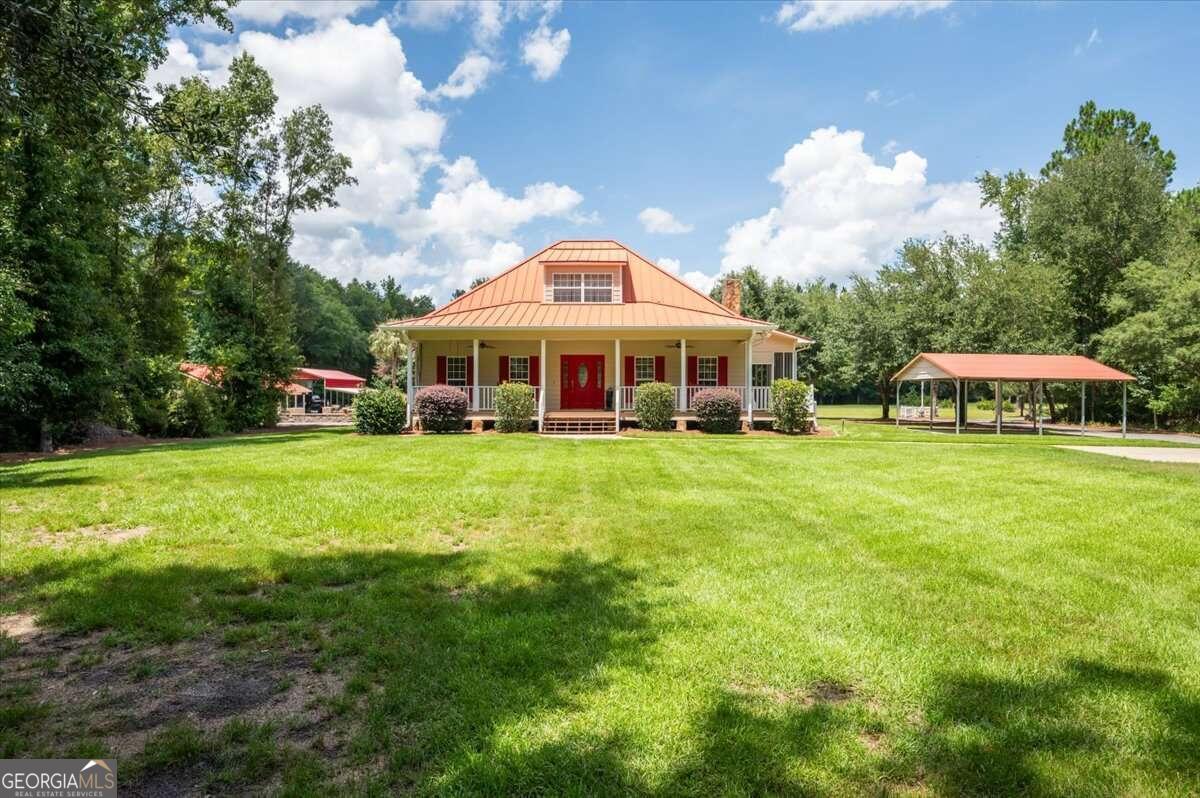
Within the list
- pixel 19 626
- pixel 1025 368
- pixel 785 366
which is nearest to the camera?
pixel 19 626

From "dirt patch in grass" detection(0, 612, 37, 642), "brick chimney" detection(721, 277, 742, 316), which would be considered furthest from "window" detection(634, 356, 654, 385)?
"dirt patch in grass" detection(0, 612, 37, 642)

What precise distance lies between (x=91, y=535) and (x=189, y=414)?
17.1 m

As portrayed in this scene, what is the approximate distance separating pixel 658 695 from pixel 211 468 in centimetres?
962

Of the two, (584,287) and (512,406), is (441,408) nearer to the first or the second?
(512,406)

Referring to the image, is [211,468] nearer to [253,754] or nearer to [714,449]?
[253,754]

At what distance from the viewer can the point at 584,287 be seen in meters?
22.6

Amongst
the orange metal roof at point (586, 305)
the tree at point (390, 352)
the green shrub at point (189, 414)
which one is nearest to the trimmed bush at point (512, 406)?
the orange metal roof at point (586, 305)

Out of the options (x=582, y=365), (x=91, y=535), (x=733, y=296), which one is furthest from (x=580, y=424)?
(x=91, y=535)

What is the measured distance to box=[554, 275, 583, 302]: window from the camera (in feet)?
74.2

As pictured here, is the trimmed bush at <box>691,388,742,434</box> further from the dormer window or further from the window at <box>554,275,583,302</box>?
the window at <box>554,275,583,302</box>

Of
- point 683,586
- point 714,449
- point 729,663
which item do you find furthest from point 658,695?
point 714,449

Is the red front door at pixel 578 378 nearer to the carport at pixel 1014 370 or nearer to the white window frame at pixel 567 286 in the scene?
the white window frame at pixel 567 286

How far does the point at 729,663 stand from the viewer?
3398 mm

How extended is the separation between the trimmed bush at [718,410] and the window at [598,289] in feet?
18.8
